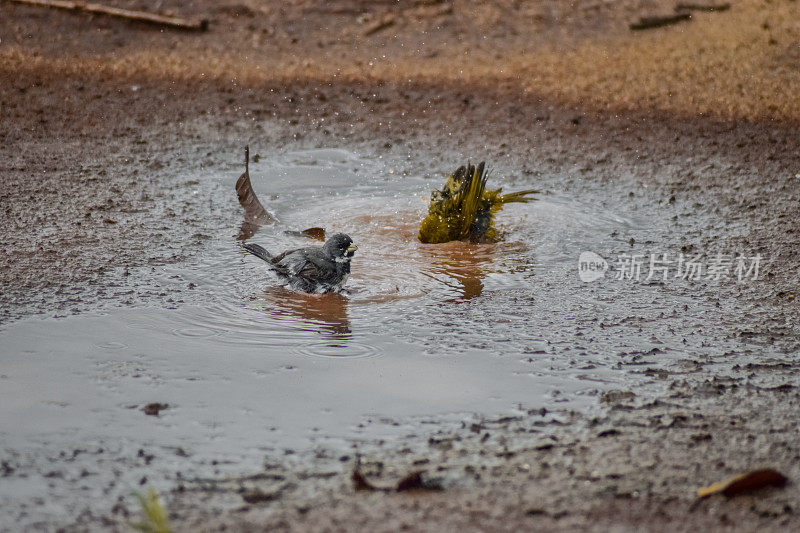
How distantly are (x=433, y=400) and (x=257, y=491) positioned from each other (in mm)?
1124

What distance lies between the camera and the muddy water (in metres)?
3.82

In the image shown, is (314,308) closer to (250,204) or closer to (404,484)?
(250,204)

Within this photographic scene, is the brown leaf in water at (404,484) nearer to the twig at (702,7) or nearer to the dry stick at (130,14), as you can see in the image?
the dry stick at (130,14)

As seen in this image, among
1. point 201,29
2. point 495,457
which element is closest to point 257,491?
point 495,457

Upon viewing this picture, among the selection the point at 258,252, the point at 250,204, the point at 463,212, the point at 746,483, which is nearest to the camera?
the point at 746,483

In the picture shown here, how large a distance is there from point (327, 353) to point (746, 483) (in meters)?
2.25

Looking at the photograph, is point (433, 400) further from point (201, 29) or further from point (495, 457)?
point (201, 29)

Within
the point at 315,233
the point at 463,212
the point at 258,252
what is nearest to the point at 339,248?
the point at 258,252

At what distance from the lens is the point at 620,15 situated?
13.0 metres

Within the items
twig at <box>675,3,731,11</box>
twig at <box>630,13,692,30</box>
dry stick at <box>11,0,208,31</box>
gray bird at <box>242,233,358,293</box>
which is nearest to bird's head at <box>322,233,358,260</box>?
gray bird at <box>242,233,358,293</box>

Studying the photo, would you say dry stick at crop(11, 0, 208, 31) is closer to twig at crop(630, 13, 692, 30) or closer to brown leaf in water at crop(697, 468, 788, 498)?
twig at crop(630, 13, 692, 30)

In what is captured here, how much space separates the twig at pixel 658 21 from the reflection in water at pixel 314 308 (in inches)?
339

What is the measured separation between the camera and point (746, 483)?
11.0ft

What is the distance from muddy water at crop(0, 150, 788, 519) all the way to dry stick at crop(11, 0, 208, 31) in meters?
6.80
